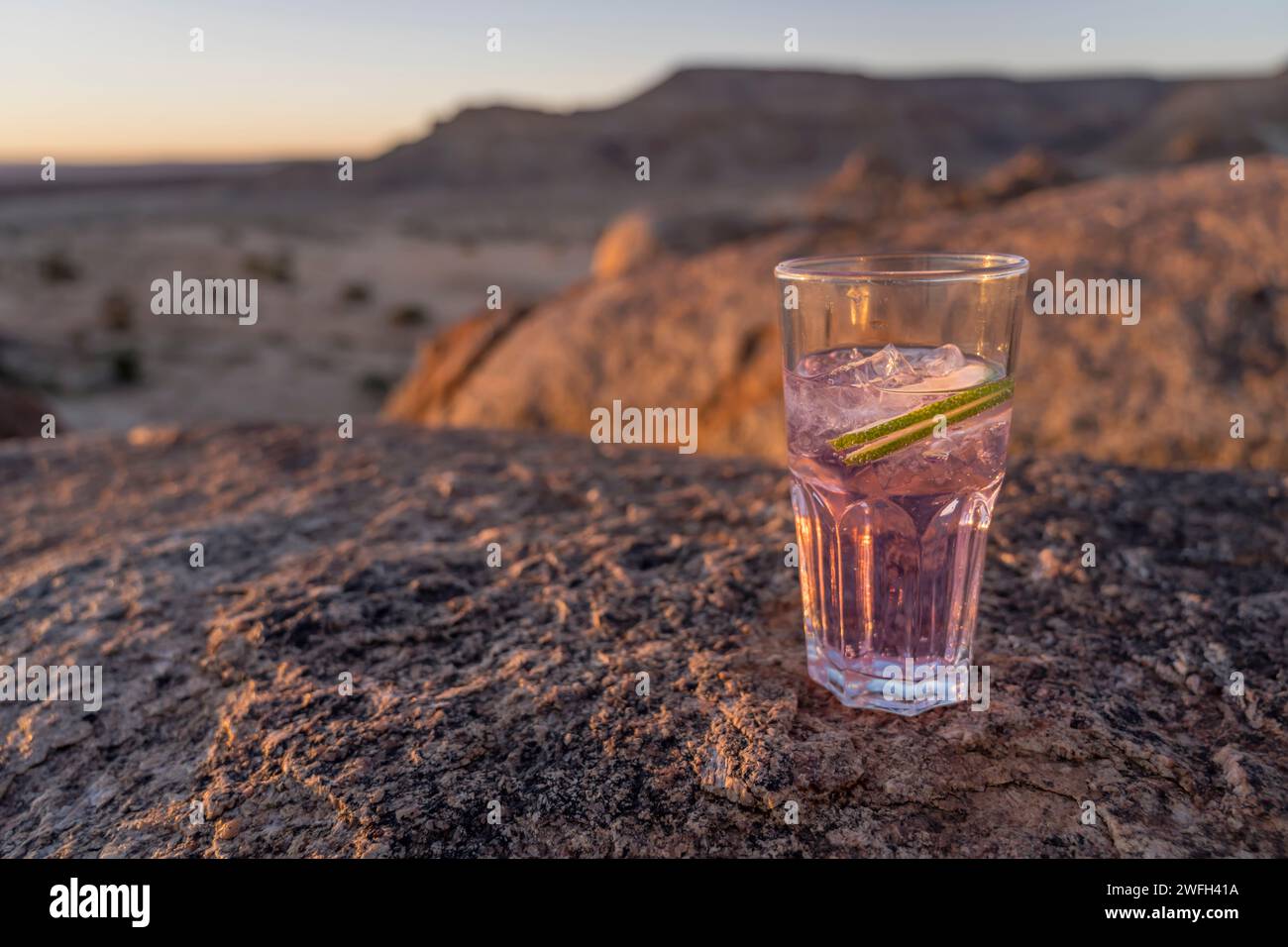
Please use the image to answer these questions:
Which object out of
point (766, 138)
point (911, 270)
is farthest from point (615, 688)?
point (766, 138)

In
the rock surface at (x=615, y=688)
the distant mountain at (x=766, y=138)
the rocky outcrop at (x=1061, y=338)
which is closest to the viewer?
the rock surface at (x=615, y=688)

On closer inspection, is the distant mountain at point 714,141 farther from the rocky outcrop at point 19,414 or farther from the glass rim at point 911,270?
the glass rim at point 911,270

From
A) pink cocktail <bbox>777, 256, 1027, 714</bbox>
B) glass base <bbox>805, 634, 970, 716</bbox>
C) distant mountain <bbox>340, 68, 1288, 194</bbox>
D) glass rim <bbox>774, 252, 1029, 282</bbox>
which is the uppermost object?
distant mountain <bbox>340, 68, 1288, 194</bbox>

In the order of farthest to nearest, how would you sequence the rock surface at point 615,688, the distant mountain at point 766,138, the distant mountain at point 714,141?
1. the distant mountain at point 714,141
2. the distant mountain at point 766,138
3. the rock surface at point 615,688

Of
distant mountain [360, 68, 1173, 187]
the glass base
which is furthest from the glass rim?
distant mountain [360, 68, 1173, 187]

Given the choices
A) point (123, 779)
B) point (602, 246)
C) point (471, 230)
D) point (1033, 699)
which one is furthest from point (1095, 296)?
point (471, 230)

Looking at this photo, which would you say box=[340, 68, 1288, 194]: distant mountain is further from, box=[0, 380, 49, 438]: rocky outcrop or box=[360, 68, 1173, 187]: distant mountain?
box=[0, 380, 49, 438]: rocky outcrop

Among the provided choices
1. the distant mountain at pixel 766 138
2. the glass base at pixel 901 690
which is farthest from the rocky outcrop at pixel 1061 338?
the distant mountain at pixel 766 138
